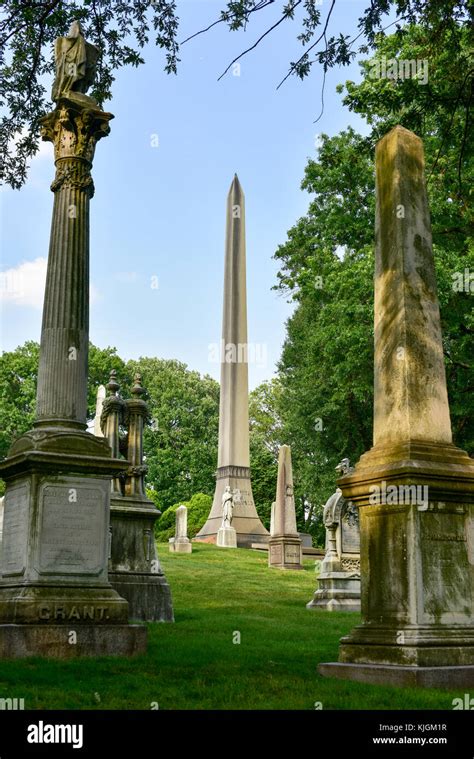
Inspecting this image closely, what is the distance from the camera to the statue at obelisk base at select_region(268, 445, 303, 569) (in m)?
29.0

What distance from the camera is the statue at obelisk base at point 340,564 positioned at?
58.3 ft

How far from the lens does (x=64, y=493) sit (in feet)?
27.7

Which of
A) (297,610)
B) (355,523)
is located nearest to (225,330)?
(355,523)

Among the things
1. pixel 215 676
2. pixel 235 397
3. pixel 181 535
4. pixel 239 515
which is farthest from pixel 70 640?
pixel 235 397

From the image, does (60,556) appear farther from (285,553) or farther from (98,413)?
(285,553)

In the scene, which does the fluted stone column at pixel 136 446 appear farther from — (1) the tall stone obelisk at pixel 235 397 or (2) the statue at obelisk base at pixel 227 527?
(1) the tall stone obelisk at pixel 235 397

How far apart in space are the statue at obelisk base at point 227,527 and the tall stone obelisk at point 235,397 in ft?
5.80

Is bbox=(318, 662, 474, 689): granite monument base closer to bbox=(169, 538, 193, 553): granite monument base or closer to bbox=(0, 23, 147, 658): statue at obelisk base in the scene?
bbox=(0, 23, 147, 658): statue at obelisk base

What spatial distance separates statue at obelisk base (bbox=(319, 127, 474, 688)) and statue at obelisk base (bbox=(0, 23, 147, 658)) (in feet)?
8.41

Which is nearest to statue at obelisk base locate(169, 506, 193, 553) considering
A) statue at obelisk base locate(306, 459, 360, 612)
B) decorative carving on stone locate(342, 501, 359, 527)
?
statue at obelisk base locate(306, 459, 360, 612)

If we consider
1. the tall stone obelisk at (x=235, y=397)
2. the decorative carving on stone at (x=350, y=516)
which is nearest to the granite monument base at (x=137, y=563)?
the decorative carving on stone at (x=350, y=516)

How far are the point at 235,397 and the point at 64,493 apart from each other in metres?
34.7

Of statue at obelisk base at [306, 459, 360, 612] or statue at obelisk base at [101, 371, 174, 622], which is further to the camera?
statue at obelisk base at [306, 459, 360, 612]

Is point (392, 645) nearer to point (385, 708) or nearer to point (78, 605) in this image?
point (385, 708)
